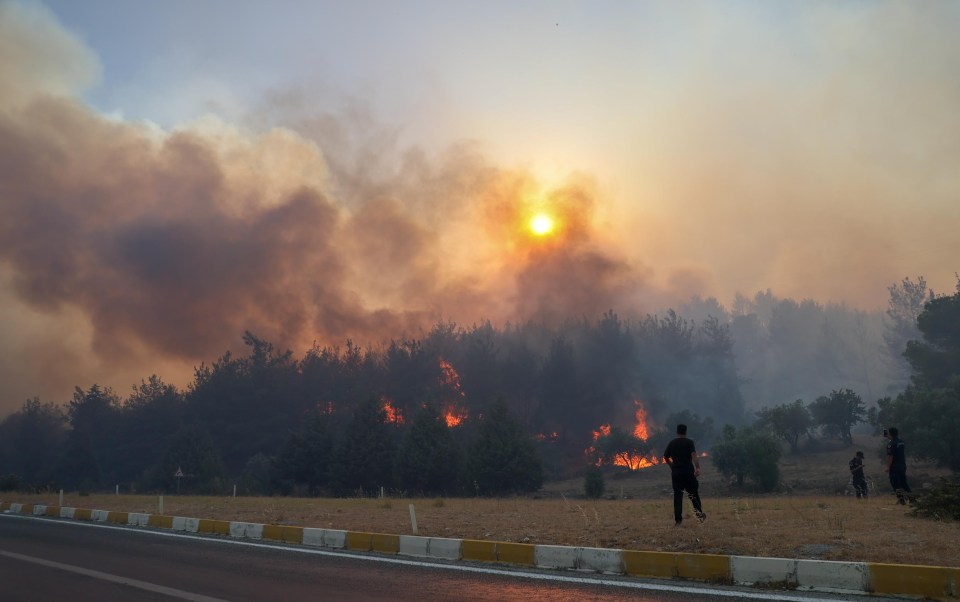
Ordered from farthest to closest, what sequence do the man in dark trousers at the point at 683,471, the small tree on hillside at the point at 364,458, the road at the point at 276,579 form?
the small tree on hillside at the point at 364,458 < the man in dark trousers at the point at 683,471 < the road at the point at 276,579

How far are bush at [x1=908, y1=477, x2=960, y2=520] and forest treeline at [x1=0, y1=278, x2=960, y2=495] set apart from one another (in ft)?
129

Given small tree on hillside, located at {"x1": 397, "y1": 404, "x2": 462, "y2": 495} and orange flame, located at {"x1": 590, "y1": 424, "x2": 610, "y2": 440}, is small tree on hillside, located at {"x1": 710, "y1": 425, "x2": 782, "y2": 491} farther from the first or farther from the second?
orange flame, located at {"x1": 590, "y1": 424, "x2": 610, "y2": 440}

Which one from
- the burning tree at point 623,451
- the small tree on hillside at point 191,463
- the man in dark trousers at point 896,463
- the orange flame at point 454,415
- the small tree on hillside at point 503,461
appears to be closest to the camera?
the man in dark trousers at point 896,463

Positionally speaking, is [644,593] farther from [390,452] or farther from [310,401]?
[310,401]

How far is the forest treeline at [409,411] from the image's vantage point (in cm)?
5578

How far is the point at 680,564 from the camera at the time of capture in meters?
9.45

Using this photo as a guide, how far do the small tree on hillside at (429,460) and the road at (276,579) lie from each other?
3989 centimetres

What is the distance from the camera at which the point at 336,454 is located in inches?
2303

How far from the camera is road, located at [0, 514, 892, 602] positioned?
8.48m

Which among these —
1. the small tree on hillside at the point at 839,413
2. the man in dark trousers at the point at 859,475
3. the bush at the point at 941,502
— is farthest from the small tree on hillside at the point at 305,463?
the bush at the point at 941,502

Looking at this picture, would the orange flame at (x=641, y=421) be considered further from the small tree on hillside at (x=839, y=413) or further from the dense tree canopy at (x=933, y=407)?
the dense tree canopy at (x=933, y=407)

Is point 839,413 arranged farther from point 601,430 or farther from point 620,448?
point 601,430

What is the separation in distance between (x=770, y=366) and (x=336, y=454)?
3860 inches

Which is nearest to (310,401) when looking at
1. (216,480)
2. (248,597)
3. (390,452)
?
(216,480)
